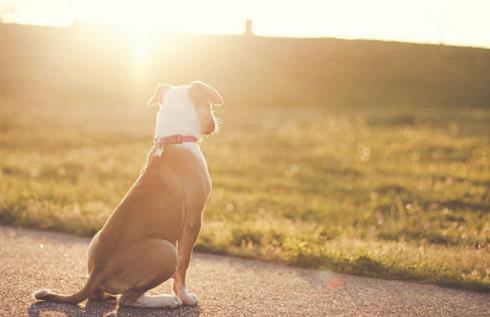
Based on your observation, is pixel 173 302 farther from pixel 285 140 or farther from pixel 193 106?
pixel 285 140

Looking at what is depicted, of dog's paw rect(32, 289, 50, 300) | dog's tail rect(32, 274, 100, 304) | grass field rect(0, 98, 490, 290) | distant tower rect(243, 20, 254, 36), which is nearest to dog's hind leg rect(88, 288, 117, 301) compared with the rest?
dog's tail rect(32, 274, 100, 304)

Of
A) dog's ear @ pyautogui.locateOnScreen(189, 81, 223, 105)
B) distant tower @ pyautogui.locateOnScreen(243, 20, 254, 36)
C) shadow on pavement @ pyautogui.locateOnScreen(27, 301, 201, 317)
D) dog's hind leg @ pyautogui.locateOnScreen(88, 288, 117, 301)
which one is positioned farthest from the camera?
distant tower @ pyautogui.locateOnScreen(243, 20, 254, 36)

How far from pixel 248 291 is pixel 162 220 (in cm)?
120

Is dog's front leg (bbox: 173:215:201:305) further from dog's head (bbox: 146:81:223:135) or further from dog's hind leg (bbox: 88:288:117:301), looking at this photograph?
dog's head (bbox: 146:81:223:135)

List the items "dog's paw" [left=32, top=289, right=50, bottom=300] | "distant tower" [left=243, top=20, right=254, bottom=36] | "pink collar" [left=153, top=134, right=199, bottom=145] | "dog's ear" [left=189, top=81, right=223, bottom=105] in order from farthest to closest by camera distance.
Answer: "distant tower" [left=243, top=20, right=254, bottom=36]
"dog's ear" [left=189, top=81, right=223, bottom=105]
"pink collar" [left=153, top=134, right=199, bottom=145]
"dog's paw" [left=32, top=289, right=50, bottom=300]

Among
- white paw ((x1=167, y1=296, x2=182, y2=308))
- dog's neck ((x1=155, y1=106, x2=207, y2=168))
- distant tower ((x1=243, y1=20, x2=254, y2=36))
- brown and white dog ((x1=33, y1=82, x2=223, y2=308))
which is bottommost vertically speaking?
white paw ((x1=167, y1=296, x2=182, y2=308))

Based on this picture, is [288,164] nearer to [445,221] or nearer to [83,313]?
[445,221]

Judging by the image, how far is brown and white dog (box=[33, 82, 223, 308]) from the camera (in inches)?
183

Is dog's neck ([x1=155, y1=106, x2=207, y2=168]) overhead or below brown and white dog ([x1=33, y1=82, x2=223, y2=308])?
overhead

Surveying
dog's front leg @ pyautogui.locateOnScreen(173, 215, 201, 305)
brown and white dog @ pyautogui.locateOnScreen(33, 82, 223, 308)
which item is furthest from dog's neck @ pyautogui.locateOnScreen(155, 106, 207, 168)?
dog's front leg @ pyautogui.locateOnScreen(173, 215, 201, 305)

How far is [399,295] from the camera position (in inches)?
220

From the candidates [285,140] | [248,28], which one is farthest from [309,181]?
[248,28]

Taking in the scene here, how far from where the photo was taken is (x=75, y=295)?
15.3 feet

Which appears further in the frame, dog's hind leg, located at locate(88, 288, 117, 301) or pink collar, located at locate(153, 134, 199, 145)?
pink collar, located at locate(153, 134, 199, 145)
